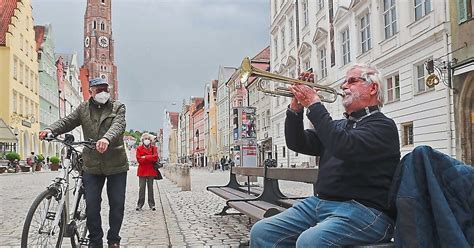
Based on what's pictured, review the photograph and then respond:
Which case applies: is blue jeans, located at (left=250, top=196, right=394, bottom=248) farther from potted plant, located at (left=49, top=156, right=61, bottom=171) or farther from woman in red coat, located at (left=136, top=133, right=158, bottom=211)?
potted plant, located at (left=49, top=156, right=61, bottom=171)

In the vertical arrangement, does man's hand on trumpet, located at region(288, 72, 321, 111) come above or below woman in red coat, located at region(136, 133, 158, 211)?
above

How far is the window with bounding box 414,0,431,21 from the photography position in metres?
18.8

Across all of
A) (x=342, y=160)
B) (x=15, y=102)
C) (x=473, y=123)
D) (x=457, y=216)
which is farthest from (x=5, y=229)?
(x=15, y=102)

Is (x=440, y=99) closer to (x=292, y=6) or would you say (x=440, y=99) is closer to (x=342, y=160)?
(x=342, y=160)

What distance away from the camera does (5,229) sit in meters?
7.77

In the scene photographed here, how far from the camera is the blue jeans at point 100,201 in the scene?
527 centimetres

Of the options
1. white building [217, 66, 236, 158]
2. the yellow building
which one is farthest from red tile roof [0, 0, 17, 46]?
white building [217, 66, 236, 158]

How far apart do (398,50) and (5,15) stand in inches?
1591

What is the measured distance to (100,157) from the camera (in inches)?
210

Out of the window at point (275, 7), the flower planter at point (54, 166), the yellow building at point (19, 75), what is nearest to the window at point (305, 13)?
the window at point (275, 7)

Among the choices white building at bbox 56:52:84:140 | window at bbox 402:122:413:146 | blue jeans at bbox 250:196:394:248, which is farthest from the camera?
white building at bbox 56:52:84:140

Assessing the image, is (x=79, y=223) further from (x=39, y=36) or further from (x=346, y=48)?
(x=39, y=36)

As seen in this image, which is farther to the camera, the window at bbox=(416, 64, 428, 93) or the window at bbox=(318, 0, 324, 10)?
the window at bbox=(318, 0, 324, 10)

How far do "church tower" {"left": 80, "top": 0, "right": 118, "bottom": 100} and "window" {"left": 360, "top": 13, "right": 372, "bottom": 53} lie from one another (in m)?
115
